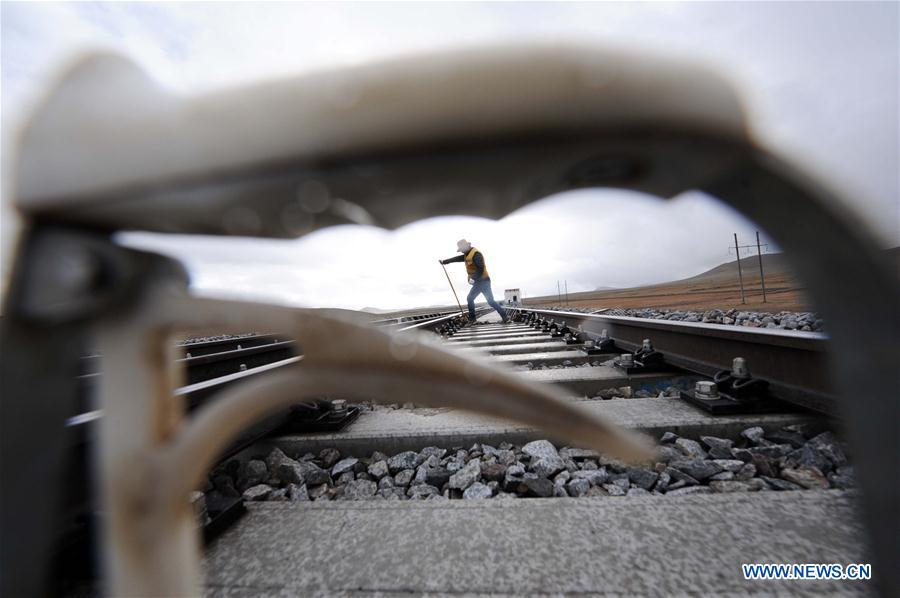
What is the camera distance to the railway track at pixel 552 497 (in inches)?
37.9

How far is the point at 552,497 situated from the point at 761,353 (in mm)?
1867

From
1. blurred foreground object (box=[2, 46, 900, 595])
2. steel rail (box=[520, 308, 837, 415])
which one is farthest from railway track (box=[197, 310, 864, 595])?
blurred foreground object (box=[2, 46, 900, 595])

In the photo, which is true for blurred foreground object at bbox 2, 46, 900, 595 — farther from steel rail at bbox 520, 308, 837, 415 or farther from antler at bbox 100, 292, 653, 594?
Result: steel rail at bbox 520, 308, 837, 415

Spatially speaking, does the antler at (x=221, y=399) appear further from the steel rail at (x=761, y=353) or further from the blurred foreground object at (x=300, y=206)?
the steel rail at (x=761, y=353)

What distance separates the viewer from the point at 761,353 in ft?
7.61

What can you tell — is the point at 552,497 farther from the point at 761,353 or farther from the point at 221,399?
the point at 761,353

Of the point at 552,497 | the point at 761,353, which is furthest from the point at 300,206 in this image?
the point at 761,353

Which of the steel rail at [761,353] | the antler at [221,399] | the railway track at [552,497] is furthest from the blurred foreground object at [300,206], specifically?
the steel rail at [761,353]

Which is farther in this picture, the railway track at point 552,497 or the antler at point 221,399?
the railway track at point 552,497

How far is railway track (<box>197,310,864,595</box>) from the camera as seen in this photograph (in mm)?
964

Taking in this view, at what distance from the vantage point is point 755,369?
2348 mm

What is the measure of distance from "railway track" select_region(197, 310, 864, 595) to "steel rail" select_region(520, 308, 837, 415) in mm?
12

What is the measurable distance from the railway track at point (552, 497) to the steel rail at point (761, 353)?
0.04 ft

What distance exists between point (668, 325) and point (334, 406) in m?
3.00
